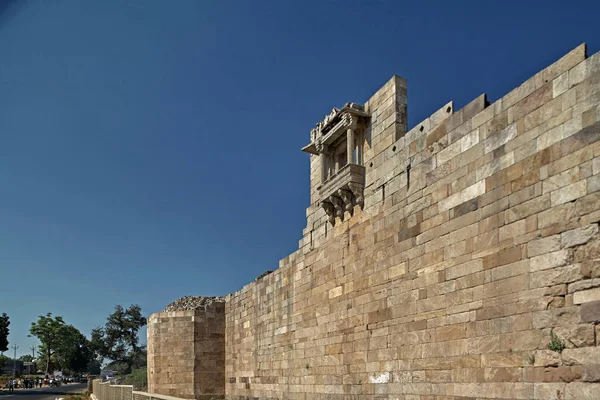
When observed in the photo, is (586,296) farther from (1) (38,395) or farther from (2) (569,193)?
(1) (38,395)

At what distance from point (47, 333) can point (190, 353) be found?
66.6m

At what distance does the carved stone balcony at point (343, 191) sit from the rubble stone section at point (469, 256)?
232 mm

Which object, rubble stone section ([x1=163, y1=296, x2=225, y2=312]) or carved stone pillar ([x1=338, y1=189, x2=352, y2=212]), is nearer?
carved stone pillar ([x1=338, y1=189, x2=352, y2=212])

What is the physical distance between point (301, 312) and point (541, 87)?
8.34 meters

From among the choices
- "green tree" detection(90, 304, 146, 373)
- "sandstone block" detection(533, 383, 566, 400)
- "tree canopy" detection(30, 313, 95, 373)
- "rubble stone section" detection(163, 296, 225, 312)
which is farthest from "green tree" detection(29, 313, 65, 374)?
"sandstone block" detection(533, 383, 566, 400)

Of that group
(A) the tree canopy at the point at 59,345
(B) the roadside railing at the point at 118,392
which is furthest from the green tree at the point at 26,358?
(B) the roadside railing at the point at 118,392

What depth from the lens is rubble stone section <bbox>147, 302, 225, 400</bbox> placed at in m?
21.1

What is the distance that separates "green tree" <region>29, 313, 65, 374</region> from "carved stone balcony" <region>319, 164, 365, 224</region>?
252ft

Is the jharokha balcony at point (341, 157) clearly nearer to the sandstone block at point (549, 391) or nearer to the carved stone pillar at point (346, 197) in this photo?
the carved stone pillar at point (346, 197)

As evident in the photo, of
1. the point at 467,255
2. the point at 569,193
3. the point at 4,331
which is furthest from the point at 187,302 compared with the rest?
the point at 4,331

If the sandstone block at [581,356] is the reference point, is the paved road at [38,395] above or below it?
below

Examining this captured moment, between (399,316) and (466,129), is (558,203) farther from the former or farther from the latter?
(399,316)

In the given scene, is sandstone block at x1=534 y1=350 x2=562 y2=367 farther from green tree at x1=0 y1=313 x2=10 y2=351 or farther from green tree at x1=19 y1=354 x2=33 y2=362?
green tree at x1=19 y1=354 x2=33 y2=362

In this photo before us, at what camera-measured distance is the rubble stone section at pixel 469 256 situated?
6.88m
